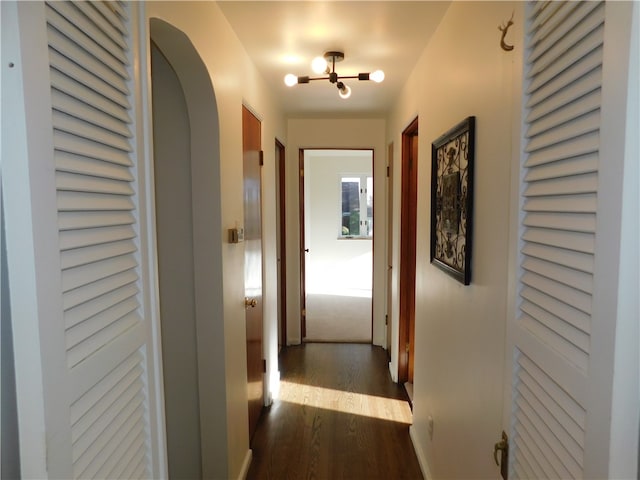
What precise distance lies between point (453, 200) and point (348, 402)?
81.4 inches

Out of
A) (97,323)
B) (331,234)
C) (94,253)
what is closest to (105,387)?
(97,323)

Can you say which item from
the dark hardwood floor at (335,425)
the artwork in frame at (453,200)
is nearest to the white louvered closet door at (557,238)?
the artwork in frame at (453,200)

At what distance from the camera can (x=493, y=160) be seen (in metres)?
1.31

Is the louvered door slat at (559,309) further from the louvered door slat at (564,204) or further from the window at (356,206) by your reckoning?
the window at (356,206)

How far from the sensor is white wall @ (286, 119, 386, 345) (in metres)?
4.17

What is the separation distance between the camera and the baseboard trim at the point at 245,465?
2.25m

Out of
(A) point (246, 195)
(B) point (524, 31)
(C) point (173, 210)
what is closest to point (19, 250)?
(B) point (524, 31)

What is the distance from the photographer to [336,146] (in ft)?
13.7

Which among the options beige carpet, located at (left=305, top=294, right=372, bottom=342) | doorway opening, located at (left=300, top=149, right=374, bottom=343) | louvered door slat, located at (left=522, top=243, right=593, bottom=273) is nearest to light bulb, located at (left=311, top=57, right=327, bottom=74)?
louvered door slat, located at (left=522, top=243, right=593, bottom=273)

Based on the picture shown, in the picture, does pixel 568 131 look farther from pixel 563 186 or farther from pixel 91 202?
pixel 91 202

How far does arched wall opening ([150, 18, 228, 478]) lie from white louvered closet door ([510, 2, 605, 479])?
1359 millimetres

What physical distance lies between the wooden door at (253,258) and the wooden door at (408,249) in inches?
46.5

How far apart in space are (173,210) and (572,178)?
1.69 m

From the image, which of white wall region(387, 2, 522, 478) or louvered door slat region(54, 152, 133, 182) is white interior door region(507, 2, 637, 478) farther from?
louvered door slat region(54, 152, 133, 182)
